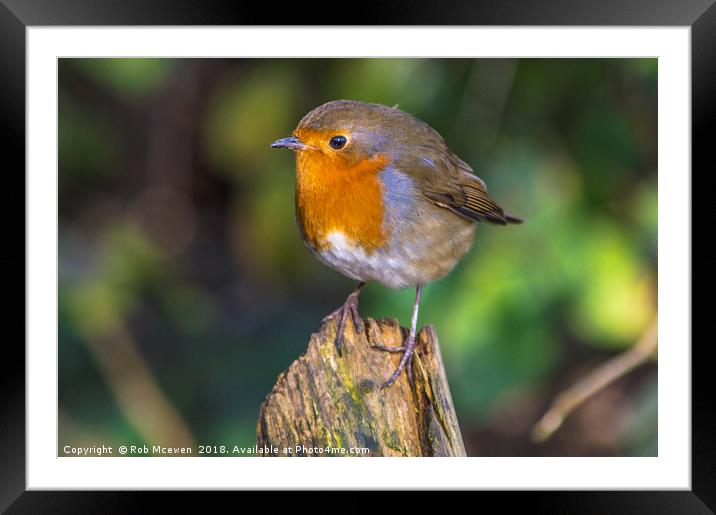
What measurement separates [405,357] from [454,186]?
83cm

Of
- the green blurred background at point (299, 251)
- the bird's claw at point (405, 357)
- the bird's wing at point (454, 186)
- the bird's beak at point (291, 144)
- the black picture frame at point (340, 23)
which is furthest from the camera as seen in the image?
the green blurred background at point (299, 251)

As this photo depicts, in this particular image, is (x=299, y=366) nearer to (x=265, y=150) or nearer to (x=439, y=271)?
(x=439, y=271)

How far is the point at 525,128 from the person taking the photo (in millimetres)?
3957

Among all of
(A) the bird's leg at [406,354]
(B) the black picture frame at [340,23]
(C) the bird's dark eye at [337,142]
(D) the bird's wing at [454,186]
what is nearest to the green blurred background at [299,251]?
(D) the bird's wing at [454,186]

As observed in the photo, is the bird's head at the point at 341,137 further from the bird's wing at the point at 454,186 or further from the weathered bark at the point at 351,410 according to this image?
the weathered bark at the point at 351,410

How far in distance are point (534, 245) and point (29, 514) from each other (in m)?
2.11

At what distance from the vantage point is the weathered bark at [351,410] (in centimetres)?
309

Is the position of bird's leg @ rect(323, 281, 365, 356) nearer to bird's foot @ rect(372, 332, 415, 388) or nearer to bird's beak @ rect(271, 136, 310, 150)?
bird's foot @ rect(372, 332, 415, 388)

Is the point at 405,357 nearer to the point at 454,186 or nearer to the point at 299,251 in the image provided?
the point at 454,186

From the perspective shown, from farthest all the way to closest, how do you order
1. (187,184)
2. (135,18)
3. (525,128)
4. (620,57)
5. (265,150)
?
(187,184) → (265,150) → (525,128) → (620,57) → (135,18)

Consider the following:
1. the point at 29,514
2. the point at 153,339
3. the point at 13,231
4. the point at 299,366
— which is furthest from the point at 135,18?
the point at 153,339

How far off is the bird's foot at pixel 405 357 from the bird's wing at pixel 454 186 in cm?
60

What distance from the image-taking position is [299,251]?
4559 millimetres

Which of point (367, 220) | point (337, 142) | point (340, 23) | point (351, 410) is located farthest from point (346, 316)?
point (340, 23)
